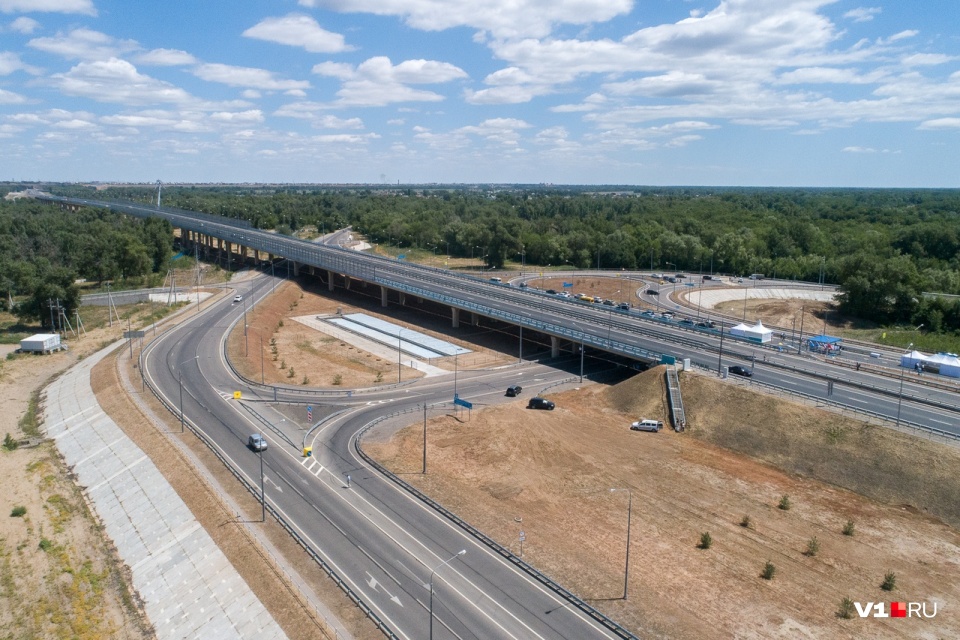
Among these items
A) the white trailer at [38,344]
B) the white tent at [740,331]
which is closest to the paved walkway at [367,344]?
the white trailer at [38,344]

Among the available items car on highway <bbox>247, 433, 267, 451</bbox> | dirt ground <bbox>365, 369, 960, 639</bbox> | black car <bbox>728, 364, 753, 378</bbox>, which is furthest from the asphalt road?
black car <bbox>728, 364, 753, 378</bbox>

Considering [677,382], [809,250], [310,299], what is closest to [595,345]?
[677,382]

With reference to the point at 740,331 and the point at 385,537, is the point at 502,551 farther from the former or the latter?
the point at 740,331

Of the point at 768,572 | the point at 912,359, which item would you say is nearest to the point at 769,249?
the point at 912,359

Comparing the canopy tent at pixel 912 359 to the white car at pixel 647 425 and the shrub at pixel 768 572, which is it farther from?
the shrub at pixel 768 572

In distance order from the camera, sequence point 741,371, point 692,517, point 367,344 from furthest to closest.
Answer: point 367,344 < point 741,371 < point 692,517
